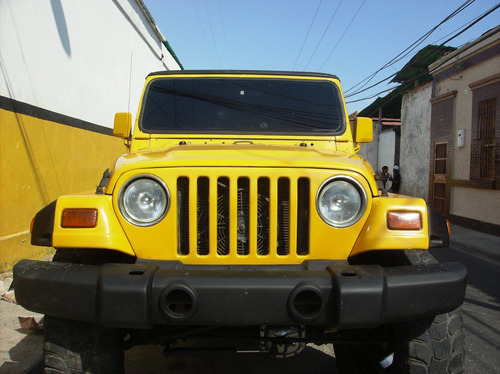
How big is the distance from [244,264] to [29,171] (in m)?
4.17

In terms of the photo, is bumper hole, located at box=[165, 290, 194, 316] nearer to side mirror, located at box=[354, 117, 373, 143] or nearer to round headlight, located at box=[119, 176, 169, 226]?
round headlight, located at box=[119, 176, 169, 226]

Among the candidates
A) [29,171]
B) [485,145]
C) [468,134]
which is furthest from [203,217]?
[468,134]

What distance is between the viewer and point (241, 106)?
346 cm

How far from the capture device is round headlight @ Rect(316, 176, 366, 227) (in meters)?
2.22

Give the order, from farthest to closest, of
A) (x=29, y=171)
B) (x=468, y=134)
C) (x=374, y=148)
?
1. (x=374, y=148)
2. (x=468, y=134)
3. (x=29, y=171)

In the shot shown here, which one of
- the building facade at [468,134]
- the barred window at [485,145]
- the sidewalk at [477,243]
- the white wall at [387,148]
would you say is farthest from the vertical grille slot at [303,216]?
the white wall at [387,148]

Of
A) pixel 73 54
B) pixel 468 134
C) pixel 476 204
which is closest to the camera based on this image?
pixel 73 54

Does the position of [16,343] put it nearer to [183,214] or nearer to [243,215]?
[183,214]

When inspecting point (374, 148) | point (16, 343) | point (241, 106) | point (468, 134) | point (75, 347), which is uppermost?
point (374, 148)

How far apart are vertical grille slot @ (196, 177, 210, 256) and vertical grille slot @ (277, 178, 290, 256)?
0.36 m

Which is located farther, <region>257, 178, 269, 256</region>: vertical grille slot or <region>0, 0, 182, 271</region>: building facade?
<region>0, 0, 182, 271</region>: building facade

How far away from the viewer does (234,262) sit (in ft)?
7.22

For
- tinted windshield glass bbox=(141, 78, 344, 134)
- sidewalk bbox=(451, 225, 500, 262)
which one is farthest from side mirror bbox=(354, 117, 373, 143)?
sidewalk bbox=(451, 225, 500, 262)

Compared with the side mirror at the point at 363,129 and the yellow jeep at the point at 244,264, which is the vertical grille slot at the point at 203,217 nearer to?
the yellow jeep at the point at 244,264
